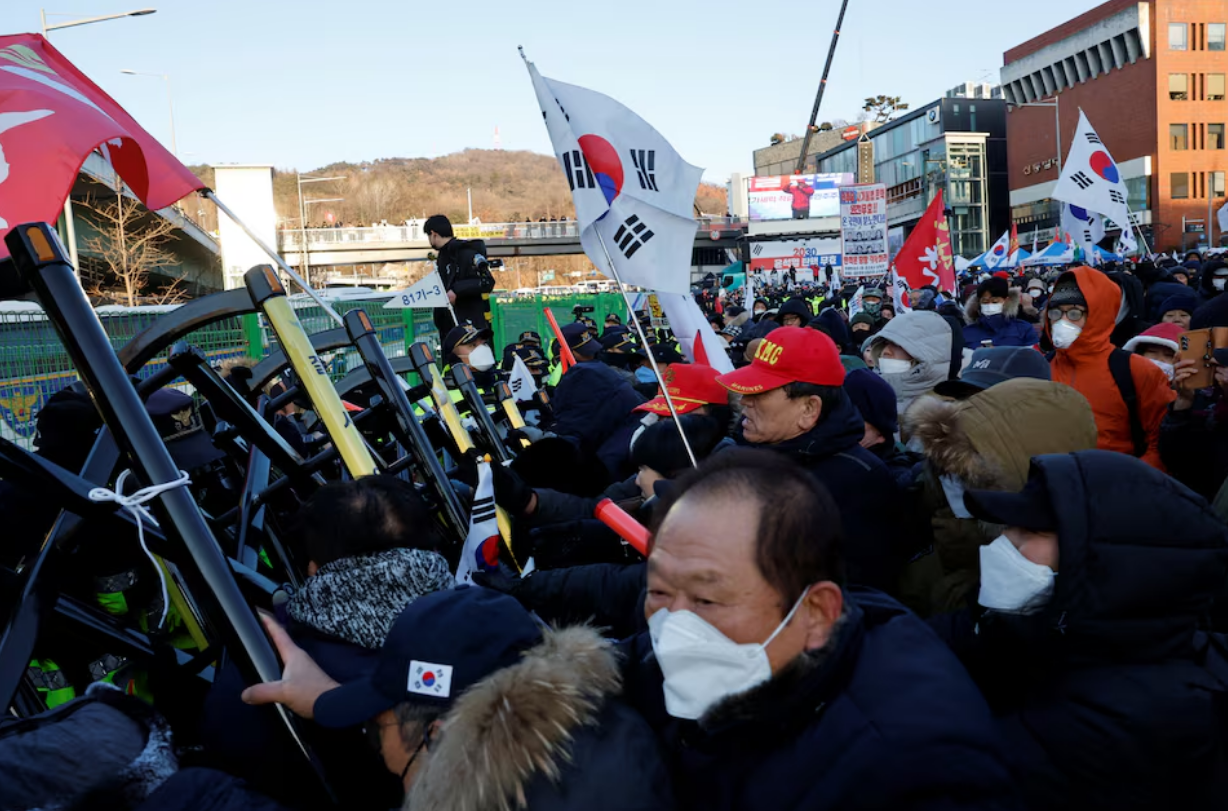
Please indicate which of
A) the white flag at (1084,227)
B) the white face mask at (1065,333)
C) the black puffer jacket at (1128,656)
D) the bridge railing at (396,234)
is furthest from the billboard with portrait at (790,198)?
the black puffer jacket at (1128,656)

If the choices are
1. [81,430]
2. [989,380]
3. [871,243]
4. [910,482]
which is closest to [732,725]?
[910,482]

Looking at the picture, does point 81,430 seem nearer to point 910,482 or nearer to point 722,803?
point 722,803

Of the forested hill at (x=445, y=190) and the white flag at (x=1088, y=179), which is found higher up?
the forested hill at (x=445, y=190)

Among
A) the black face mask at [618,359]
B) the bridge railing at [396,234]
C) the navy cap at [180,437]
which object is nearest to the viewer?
the navy cap at [180,437]

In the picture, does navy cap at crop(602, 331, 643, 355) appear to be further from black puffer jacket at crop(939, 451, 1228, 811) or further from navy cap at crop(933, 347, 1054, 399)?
black puffer jacket at crop(939, 451, 1228, 811)

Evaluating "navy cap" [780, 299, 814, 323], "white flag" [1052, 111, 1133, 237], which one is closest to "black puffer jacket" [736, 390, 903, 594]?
"navy cap" [780, 299, 814, 323]

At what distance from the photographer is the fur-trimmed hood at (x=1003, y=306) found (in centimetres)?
866

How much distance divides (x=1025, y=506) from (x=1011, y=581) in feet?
0.58

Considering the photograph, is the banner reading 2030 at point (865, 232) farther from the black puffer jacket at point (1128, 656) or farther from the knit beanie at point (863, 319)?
the black puffer jacket at point (1128, 656)

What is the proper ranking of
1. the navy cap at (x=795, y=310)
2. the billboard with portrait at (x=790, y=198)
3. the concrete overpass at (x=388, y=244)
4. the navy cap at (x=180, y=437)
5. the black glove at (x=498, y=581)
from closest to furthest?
the black glove at (x=498, y=581) < the navy cap at (x=180, y=437) < the navy cap at (x=795, y=310) < the billboard with portrait at (x=790, y=198) < the concrete overpass at (x=388, y=244)

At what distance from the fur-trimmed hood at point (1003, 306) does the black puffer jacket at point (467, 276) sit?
4.51m

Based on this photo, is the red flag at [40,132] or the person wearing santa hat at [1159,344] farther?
the person wearing santa hat at [1159,344]

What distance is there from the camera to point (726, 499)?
1694 mm

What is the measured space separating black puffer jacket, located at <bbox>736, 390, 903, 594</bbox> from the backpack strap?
2.09 m
